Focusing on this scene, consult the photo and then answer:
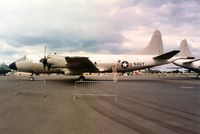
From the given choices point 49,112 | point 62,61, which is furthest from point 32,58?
point 49,112

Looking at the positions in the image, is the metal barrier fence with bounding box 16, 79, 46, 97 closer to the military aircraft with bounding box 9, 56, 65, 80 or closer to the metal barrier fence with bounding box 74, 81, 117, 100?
the metal barrier fence with bounding box 74, 81, 117, 100

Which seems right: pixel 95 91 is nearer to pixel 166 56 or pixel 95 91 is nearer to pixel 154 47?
pixel 166 56

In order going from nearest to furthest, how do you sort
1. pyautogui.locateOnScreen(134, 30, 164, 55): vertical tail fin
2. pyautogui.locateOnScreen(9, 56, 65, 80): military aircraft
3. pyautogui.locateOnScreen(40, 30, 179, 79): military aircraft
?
pyautogui.locateOnScreen(40, 30, 179, 79): military aircraft
pyautogui.locateOnScreen(9, 56, 65, 80): military aircraft
pyautogui.locateOnScreen(134, 30, 164, 55): vertical tail fin

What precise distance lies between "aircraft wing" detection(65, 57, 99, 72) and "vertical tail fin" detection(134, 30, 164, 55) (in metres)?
9.96

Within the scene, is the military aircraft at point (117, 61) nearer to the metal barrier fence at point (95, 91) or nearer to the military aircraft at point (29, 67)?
the military aircraft at point (29, 67)

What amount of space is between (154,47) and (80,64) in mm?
13922

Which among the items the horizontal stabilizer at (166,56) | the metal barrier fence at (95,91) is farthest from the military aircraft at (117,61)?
the metal barrier fence at (95,91)

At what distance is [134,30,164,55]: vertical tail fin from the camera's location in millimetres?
35125

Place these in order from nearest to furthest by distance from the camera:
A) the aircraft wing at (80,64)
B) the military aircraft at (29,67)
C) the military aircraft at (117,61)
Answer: the aircraft wing at (80,64)
the military aircraft at (117,61)
the military aircraft at (29,67)

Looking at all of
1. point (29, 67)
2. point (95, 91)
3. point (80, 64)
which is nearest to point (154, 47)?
point (80, 64)

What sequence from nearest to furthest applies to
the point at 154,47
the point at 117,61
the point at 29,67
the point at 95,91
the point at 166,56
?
the point at 95,91, the point at 29,67, the point at 166,56, the point at 117,61, the point at 154,47

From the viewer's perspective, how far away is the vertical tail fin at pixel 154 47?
115ft

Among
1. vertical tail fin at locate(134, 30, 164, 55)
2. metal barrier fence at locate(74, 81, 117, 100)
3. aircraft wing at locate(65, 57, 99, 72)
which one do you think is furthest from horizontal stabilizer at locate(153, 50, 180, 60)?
metal barrier fence at locate(74, 81, 117, 100)

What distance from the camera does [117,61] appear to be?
31.9 m
